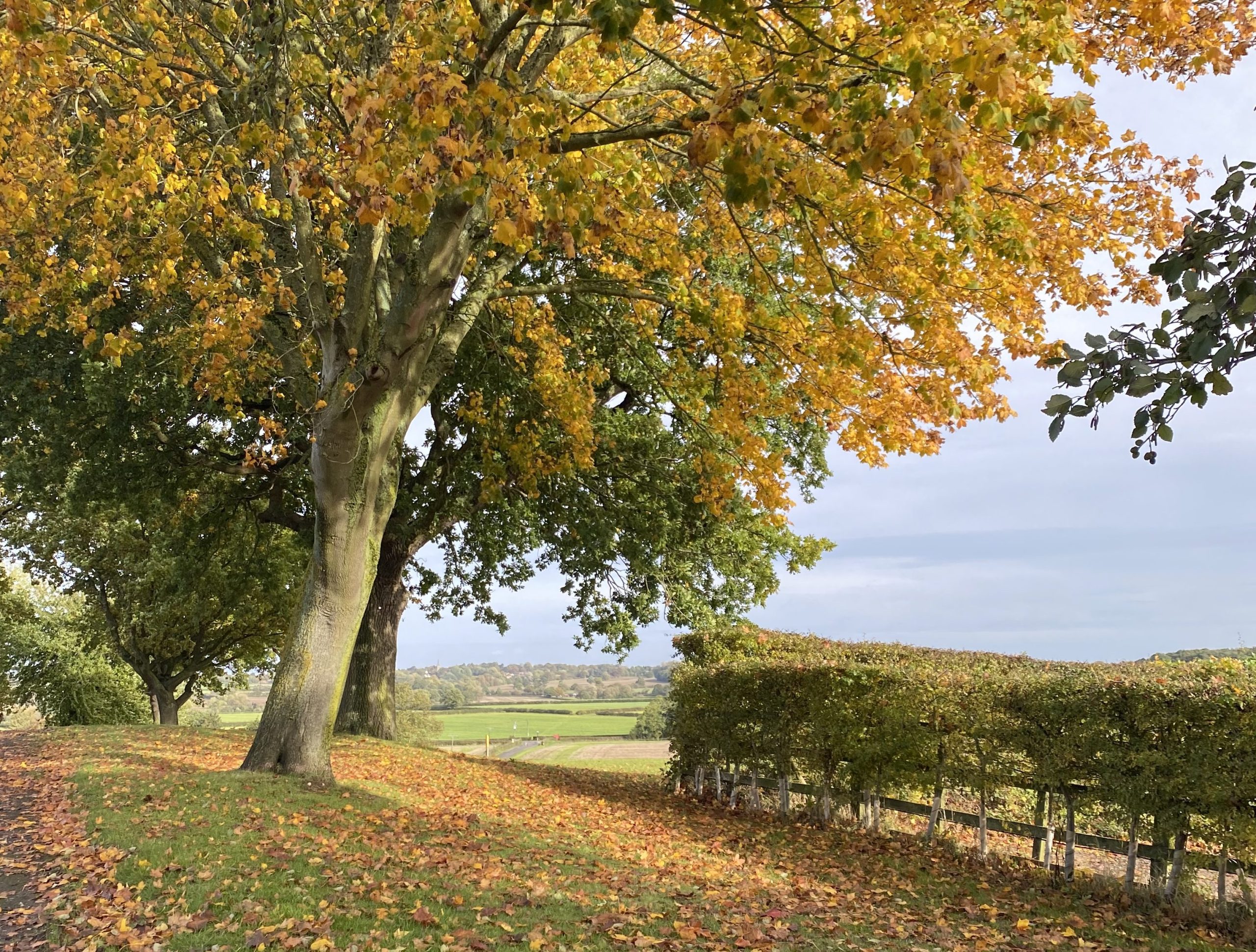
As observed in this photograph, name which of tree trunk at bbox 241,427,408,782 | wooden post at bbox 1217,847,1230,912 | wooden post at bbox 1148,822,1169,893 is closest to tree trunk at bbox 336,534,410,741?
tree trunk at bbox 241,427,408,782

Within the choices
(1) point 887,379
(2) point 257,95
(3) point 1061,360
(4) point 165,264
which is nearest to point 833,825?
(1) point 887,379

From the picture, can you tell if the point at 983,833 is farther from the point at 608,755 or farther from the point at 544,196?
the point at 608,755

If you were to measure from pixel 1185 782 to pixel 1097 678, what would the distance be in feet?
3.80

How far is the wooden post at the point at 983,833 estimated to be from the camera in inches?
347

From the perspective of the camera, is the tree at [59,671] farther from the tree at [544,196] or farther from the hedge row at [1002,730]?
the hedge row at [1002,730]

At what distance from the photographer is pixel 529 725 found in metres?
56.1

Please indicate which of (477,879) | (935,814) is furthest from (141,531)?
(935,814)

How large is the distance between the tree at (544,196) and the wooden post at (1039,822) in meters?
4.12

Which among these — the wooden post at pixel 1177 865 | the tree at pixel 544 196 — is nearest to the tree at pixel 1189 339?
the tree at pixel 544 196

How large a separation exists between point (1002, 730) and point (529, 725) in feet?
167

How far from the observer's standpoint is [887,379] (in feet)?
30.3

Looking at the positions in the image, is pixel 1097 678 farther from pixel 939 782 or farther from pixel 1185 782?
pixel 939 782

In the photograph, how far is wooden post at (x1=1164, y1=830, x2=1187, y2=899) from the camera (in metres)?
7.04

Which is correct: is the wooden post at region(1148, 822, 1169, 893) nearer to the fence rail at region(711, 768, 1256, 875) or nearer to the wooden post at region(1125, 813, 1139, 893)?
the fence rail at region(711, 768, 1256, 875)
